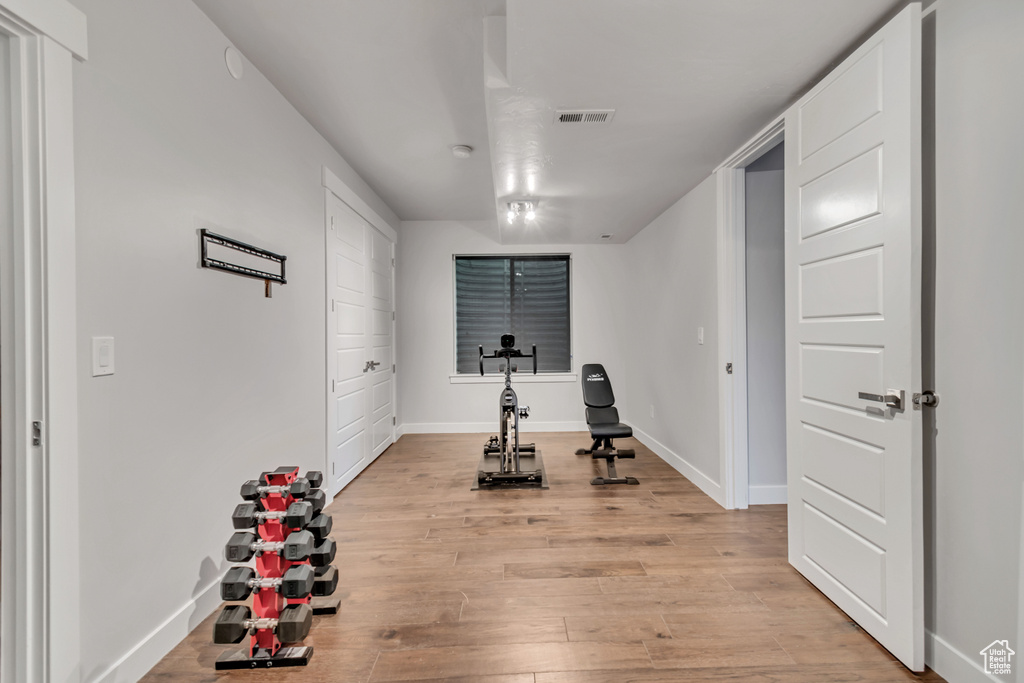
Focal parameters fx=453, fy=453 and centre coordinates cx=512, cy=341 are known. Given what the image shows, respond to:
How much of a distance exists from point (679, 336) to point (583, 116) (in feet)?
7.41

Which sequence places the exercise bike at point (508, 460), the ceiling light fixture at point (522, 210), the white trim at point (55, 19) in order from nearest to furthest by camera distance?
the white trim at point (55, 19)
the exercise bike at point (508, 460)
the ceiling light fixture at point (522, 210)

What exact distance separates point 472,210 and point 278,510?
12.8 ft

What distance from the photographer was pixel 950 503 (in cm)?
150

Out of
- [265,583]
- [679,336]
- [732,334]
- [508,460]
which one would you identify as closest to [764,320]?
[732,334]

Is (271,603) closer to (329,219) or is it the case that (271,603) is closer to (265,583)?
(265,583)

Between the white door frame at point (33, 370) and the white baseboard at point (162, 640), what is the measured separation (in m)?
0.23

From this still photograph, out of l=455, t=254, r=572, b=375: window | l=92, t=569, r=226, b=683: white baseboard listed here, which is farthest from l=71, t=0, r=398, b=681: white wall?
l=455, t=254, r=572, b=375: window

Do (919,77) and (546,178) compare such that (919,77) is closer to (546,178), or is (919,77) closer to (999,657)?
(999,657)

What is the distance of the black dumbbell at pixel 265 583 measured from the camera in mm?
1556

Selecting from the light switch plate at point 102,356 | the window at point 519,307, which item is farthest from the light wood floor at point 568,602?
the window at point 519,307

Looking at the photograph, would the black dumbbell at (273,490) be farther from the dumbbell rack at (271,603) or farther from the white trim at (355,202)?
the white trim at (355,202)

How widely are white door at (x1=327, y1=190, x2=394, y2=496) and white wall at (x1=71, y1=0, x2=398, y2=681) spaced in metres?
0.81

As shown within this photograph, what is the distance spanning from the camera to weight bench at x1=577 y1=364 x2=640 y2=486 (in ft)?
13.1

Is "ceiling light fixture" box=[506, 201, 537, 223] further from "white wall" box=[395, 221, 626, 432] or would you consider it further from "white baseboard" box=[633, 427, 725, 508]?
"white baseboard" box=[633, 427, 725, 508]
